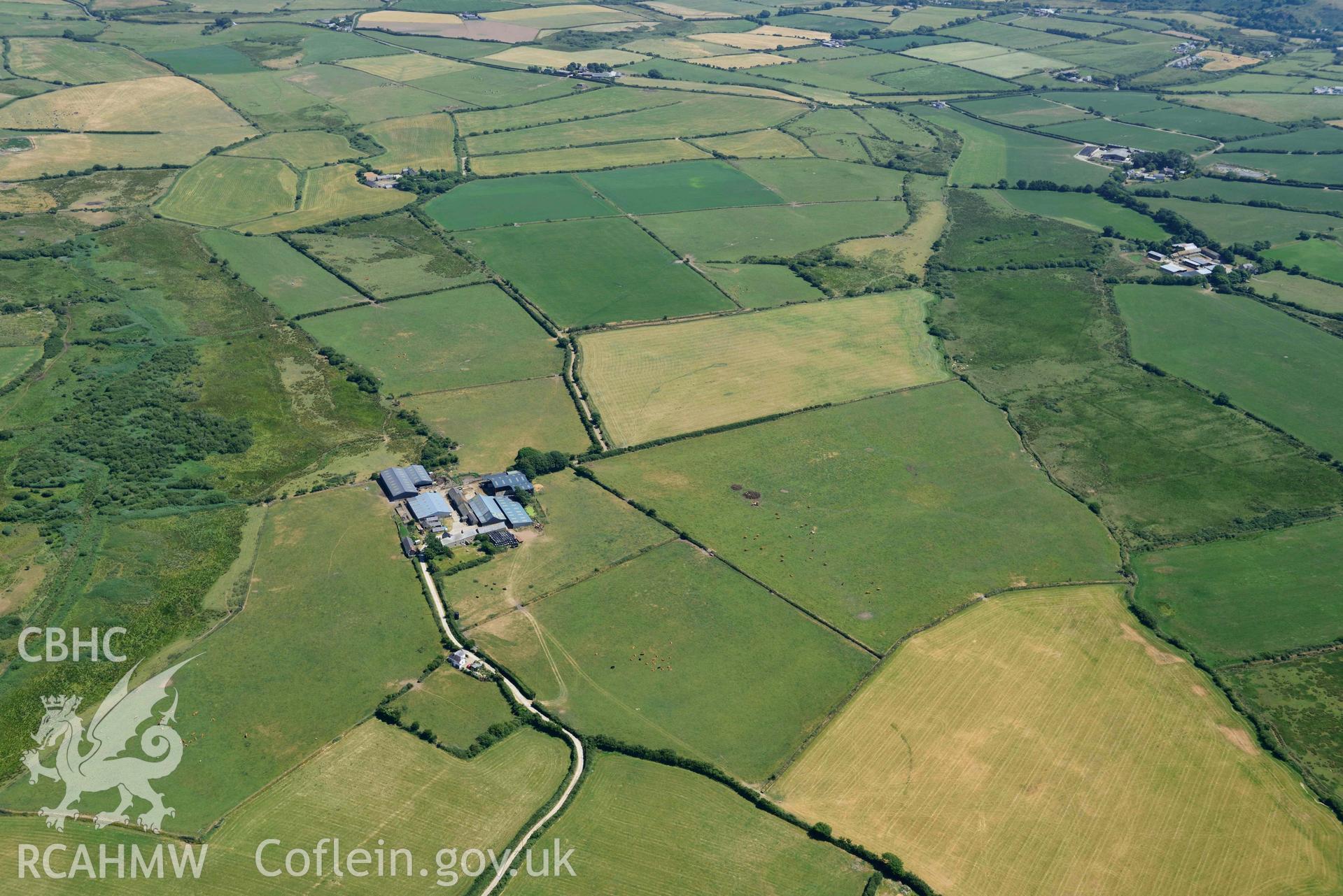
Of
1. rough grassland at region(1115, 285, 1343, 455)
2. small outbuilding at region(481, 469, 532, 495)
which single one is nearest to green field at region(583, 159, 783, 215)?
rough grassland at region(1115, 285, 1343, 455)

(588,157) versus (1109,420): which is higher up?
(588,157)

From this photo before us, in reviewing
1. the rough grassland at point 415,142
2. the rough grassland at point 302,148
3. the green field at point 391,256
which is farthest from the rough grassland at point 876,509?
the rough grassland at point 302,148

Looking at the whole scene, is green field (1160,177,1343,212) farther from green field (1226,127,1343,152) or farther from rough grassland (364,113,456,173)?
rough grassland (364,113,456,173)

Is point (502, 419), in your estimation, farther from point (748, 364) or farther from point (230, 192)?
point (230, 192)

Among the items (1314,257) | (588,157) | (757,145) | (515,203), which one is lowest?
(515,203)

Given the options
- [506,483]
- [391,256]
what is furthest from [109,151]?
[506,483]

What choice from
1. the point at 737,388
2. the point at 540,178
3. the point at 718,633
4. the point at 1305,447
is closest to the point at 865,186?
the point at 540,178
